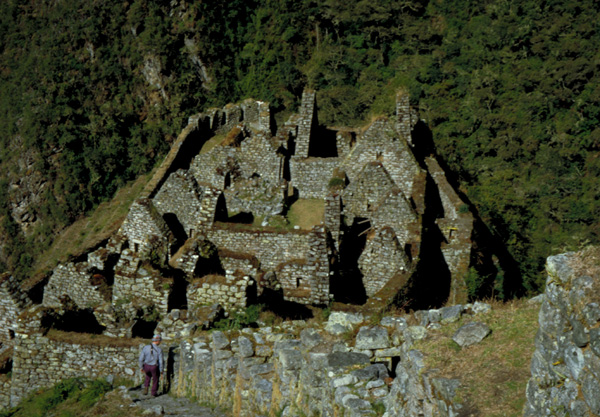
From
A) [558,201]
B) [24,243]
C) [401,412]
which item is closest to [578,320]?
[401,412]

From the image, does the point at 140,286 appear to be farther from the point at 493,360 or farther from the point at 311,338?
the point at 493,360

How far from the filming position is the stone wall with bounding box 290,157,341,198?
68.5ft

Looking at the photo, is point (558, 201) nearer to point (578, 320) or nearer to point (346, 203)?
point (346, 203)

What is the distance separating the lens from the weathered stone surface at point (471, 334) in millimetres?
7457

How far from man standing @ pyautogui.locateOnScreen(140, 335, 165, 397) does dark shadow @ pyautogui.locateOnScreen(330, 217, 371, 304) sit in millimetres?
5341

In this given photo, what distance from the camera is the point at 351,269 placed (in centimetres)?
1691

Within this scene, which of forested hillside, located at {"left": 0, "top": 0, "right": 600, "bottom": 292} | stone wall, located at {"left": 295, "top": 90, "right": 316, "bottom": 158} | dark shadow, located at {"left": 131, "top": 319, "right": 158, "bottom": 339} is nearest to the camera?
dark shadow, located at {"left": 131, "top": 319, "right": 158, "bottom": 339}

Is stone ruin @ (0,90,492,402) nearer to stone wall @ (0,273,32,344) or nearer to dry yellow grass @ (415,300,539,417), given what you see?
stone wall @ (0,273,32,344)

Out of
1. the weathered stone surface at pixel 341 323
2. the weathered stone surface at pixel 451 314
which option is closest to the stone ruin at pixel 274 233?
the weathered stone surface at pixel 341 323

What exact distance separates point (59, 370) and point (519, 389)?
9.57 meters

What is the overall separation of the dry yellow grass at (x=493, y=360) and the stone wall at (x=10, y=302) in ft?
35.0

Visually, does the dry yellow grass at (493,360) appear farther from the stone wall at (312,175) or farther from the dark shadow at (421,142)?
the dark shadow at (421,142)

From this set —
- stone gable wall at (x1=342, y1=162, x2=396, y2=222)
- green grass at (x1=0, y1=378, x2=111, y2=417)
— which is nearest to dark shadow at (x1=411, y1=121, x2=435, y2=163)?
stone gable wall at (x1=342, y1=162, x2=396, y2=222)

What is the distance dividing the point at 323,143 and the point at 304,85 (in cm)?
1795
